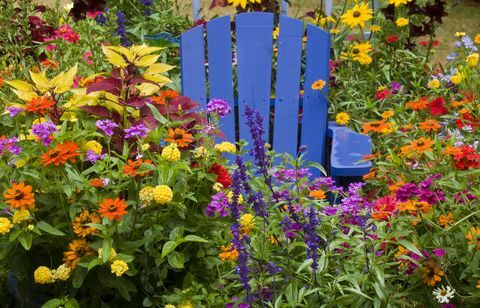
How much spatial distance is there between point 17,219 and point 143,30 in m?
2.07

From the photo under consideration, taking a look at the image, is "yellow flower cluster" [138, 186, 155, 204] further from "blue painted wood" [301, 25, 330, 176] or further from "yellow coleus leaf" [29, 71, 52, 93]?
"blue painted wood" [301, 25, 330, 176]

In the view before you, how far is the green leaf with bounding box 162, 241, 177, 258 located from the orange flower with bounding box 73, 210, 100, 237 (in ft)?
0.57

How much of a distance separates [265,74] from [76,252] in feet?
5.02

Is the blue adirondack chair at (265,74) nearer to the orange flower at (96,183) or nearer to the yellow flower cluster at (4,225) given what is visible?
the orange flower at (96,183)

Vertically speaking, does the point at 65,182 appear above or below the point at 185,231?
above

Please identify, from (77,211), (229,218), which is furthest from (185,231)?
(77,211)

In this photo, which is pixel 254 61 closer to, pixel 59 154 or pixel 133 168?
pixel 133 168

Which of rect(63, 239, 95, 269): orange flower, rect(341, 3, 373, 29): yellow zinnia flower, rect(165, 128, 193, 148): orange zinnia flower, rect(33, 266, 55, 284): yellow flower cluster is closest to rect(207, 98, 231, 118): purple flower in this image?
rect(165, 128, 193, 148): orange zinnia flower

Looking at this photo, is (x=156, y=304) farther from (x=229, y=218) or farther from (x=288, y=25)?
(x=288, y=25)

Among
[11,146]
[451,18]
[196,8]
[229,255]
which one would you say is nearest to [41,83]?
[11,146]

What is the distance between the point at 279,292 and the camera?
186cm

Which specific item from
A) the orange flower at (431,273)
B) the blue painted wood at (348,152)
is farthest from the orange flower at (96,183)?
the blue painted wood at (348,152)

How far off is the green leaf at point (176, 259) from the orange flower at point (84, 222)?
0.62ft

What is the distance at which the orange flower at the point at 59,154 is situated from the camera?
1.79 meters
